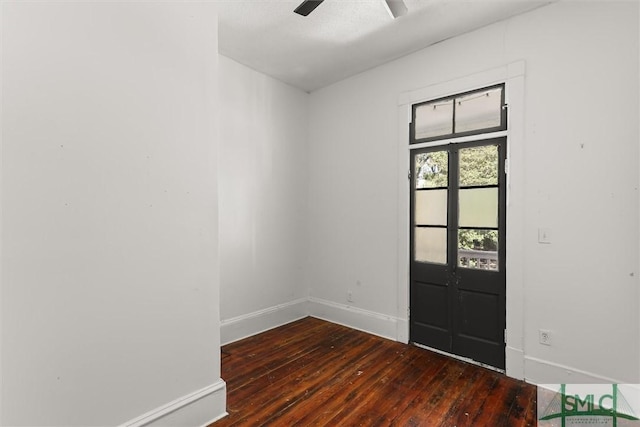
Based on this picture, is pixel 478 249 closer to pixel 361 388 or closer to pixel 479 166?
pixel 479 166

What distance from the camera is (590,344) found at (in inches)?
92.4

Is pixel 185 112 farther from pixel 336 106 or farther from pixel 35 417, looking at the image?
pixel 336 106

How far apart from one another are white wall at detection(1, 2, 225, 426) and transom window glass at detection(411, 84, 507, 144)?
2.07m

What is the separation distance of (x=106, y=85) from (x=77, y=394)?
1.53 m

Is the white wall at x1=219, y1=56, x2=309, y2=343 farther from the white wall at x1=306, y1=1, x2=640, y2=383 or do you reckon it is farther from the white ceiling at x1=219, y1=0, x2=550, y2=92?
the white wall at x1=306, y1=1, x2=640, y2=383

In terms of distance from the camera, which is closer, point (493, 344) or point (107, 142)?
point (107, 142)

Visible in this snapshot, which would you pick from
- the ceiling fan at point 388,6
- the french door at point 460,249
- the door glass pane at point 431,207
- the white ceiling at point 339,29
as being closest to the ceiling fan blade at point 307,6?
the ceiling fan at point 388,6

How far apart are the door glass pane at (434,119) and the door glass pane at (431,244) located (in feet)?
3.11

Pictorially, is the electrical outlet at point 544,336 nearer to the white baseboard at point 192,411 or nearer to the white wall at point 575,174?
the white wall at point 575,174

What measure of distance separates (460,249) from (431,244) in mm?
285

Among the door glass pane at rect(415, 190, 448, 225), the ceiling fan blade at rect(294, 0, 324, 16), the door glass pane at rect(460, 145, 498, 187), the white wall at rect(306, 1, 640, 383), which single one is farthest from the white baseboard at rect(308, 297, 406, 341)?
the ceiling fan blade at rect(294, 0, 324, 16)

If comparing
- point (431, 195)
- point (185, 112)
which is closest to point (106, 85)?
point (185, 112)

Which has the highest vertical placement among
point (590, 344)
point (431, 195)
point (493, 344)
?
point (431, 195)

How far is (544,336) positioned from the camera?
2533mm
